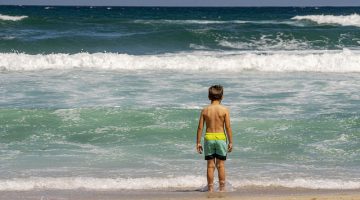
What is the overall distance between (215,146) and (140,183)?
113 cm

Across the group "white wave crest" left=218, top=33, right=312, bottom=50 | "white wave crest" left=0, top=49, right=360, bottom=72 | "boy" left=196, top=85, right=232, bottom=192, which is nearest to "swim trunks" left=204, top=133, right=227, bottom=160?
"boy" left=196, top=85, right=232, bottom=192

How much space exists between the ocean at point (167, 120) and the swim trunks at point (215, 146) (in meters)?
0.65

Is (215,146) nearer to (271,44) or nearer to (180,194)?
(180,194)

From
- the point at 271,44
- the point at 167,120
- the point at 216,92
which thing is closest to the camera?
the point at 216,92

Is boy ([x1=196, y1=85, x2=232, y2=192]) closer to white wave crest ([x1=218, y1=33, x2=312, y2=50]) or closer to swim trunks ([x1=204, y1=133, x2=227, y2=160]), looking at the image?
swim trunks ([x1=204, y1=133, x2=227, y2=160])

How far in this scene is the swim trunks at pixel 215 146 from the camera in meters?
7.10

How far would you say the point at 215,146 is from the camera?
7.12m

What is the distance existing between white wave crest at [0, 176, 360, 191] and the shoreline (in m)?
0.15

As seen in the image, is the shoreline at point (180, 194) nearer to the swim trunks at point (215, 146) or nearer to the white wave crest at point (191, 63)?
the swim trunks at point (215, 146)

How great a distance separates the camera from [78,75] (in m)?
18.0

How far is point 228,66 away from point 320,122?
375 inches

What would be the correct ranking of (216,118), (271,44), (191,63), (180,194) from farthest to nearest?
1. (271,44)
2. (191,63)
3. (180,194)
4. (216,118)

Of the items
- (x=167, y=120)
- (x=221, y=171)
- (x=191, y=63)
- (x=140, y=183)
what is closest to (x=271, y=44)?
(x=191, y=63)

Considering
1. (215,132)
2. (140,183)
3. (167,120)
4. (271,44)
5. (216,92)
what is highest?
(216,92)
